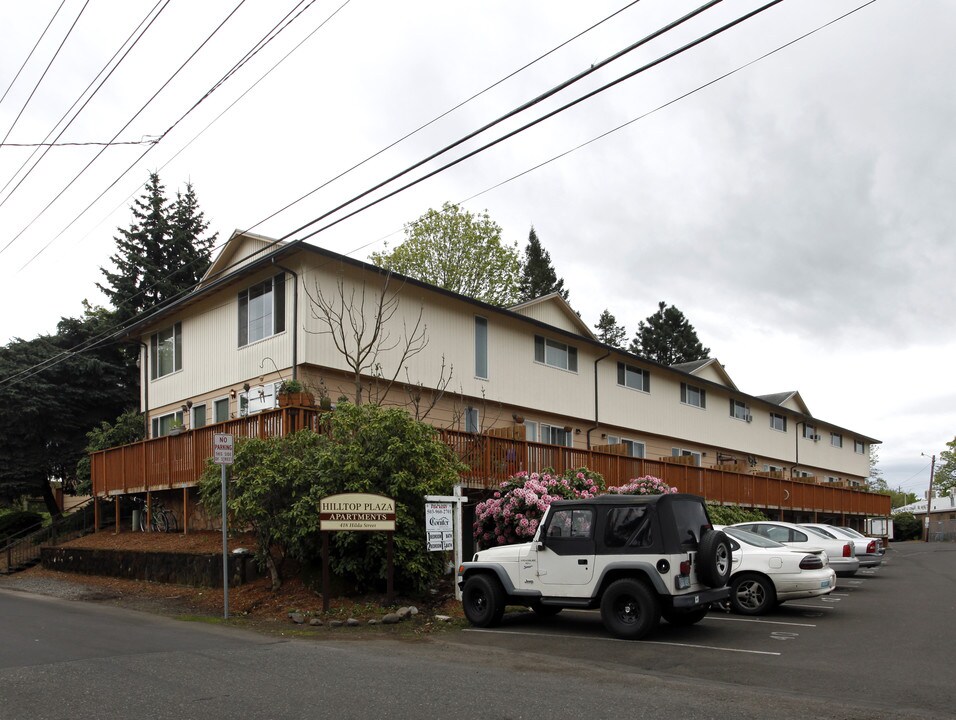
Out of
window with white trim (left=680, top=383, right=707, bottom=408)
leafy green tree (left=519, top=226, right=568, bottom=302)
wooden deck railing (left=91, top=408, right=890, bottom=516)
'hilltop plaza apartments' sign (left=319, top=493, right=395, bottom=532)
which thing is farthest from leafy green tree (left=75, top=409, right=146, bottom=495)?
leafy green tree (left=519, top=226, right=568, bottom=302)

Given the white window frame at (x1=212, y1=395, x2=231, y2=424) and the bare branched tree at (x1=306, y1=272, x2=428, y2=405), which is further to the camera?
the white window frame at (x1=212, y1=395, x2=231, y2=424)

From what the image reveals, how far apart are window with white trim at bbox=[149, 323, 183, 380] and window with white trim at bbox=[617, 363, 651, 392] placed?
623 inches

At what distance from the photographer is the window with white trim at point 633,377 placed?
33.4 m

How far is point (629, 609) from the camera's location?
11992mm

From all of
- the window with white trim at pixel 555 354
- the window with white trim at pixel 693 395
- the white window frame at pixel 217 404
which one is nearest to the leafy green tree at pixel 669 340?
the window with white trim at pixel 693 395

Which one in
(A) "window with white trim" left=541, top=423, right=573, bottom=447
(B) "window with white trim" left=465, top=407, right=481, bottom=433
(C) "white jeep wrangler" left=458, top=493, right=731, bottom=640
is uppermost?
(B) "window with white trim" left=465, top=407, right=481, bottom=433

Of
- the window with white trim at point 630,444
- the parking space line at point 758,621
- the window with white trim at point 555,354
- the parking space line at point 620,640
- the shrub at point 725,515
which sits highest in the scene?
the window with white trim at point 555,354

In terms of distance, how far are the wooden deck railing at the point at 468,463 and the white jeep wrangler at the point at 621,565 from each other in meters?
5.18

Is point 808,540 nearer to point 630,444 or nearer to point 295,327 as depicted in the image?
point 295,327

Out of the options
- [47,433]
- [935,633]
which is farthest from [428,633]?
[47,433]

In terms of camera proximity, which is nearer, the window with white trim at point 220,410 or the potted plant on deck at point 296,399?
the potted plant on deck at point 296,399

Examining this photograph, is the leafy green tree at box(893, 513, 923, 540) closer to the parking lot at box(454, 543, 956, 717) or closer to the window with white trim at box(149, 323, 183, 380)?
the parking lot at box(454, 543, 956, 717)

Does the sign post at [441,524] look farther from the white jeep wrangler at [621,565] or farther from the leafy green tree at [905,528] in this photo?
the leafy green tree at [905,528]

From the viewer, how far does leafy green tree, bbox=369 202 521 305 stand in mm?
50094
